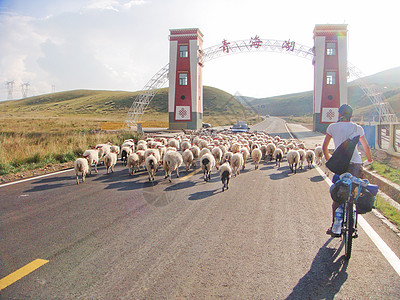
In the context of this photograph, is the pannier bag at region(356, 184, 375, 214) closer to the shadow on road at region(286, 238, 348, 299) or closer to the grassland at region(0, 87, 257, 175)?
the shadow on road at region(286, 238, 348, 299)

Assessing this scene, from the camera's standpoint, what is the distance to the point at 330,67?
38.1 meters

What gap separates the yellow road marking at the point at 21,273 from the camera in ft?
12.0

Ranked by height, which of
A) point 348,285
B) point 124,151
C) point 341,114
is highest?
point 341,114

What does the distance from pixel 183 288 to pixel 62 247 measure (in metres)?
2.19

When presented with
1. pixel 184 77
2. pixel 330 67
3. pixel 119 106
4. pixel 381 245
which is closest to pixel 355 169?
pixel 381 245

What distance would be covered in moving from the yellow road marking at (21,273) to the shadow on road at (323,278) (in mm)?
3196

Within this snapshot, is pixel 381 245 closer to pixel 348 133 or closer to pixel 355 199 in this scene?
pixel 355 199

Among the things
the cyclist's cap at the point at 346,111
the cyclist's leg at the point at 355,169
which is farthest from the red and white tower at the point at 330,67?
the cyclist's leg at the point at 355,169

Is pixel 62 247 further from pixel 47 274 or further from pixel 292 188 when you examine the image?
pixel 292 188

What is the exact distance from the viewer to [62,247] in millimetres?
4699

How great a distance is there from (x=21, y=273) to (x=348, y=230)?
4.39m

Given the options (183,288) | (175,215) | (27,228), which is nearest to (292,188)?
(175,215)

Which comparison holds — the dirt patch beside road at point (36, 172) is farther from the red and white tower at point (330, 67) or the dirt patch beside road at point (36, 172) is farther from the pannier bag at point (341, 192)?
the red and white tower at point (330, 67)

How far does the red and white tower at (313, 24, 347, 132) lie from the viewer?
1489 inches
